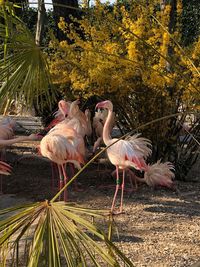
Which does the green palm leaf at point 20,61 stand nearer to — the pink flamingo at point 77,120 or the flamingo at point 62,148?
the flamingo at point 62,148

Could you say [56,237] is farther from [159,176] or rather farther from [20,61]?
[159,176]

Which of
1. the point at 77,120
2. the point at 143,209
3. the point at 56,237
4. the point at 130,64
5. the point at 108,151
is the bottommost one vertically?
the point at 143,209

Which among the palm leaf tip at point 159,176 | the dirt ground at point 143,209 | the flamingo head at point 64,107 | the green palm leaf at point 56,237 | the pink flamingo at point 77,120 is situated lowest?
the dirt ground at point 143,209

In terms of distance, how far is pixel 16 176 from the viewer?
6.98 m

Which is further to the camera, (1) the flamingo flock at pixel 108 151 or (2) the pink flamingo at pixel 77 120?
(2) the pink flamingo at pixel 77 120

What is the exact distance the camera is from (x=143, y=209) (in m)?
5.29

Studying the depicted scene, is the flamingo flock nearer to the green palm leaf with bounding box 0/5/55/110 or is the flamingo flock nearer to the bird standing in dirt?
the bird standing in dirt

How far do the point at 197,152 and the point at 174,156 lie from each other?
40 centimetres

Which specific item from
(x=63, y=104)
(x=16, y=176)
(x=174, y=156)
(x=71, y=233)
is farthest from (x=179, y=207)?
(x=71, y=233)

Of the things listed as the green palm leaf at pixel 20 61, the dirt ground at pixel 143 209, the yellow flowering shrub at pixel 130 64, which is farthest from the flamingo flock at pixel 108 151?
the green palm leaf at pixel 20 61

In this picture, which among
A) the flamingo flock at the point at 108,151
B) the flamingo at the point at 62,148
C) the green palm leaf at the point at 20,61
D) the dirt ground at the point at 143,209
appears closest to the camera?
the green palm leaf at the point at 20,61

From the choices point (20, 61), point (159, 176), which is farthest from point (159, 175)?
point (20, 61)

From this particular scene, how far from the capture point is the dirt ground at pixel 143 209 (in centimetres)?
413

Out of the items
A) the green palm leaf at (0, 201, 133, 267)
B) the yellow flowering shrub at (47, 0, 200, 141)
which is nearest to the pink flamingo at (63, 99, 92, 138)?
the yellow flowering shrub at (47, 0, 200, 141)
